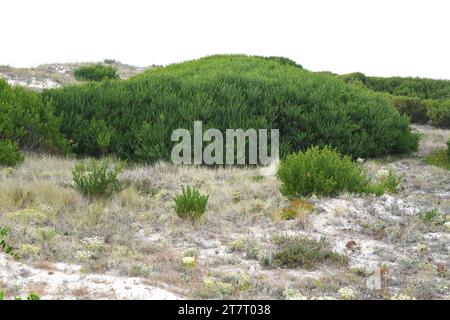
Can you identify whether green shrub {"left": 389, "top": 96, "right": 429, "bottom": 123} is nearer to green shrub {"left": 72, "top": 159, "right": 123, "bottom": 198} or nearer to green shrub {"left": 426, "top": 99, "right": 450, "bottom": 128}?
green shrub {"left": 426, "top": 99, "right": 450, "bottom": 128}

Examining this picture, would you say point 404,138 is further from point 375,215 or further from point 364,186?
point 375,215

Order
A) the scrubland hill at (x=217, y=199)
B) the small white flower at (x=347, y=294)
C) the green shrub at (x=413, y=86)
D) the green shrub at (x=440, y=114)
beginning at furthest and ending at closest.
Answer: the green shrub at (x=413, y=86) → the green shrub at (x=440, y=114) → the scrubland hill at (x=217, y=199) → the small white flower at (x=347, y=294)

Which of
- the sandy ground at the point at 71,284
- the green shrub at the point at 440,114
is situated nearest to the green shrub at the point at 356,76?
the green shrub at the point at 440,114

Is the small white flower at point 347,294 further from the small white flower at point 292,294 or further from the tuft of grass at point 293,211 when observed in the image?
the tuft of grass at point 293,211

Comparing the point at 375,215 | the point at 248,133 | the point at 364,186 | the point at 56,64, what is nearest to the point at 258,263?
the point at 375,215

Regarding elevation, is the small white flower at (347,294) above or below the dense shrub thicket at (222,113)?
below

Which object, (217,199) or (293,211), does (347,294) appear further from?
(217,199)

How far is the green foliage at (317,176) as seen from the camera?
9984mm

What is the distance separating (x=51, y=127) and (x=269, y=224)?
640cm

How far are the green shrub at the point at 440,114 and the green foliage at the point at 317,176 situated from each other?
11.5 m

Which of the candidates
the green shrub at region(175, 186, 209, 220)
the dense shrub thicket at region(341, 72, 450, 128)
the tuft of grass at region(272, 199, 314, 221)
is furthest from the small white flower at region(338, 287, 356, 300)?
the dense shrub thicket at region(341, 72, 450, 128)

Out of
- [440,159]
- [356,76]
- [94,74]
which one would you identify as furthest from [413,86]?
[94,74]

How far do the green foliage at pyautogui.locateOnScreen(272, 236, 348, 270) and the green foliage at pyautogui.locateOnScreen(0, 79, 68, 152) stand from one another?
7.11 meters

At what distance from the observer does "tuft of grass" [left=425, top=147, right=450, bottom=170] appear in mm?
14255
